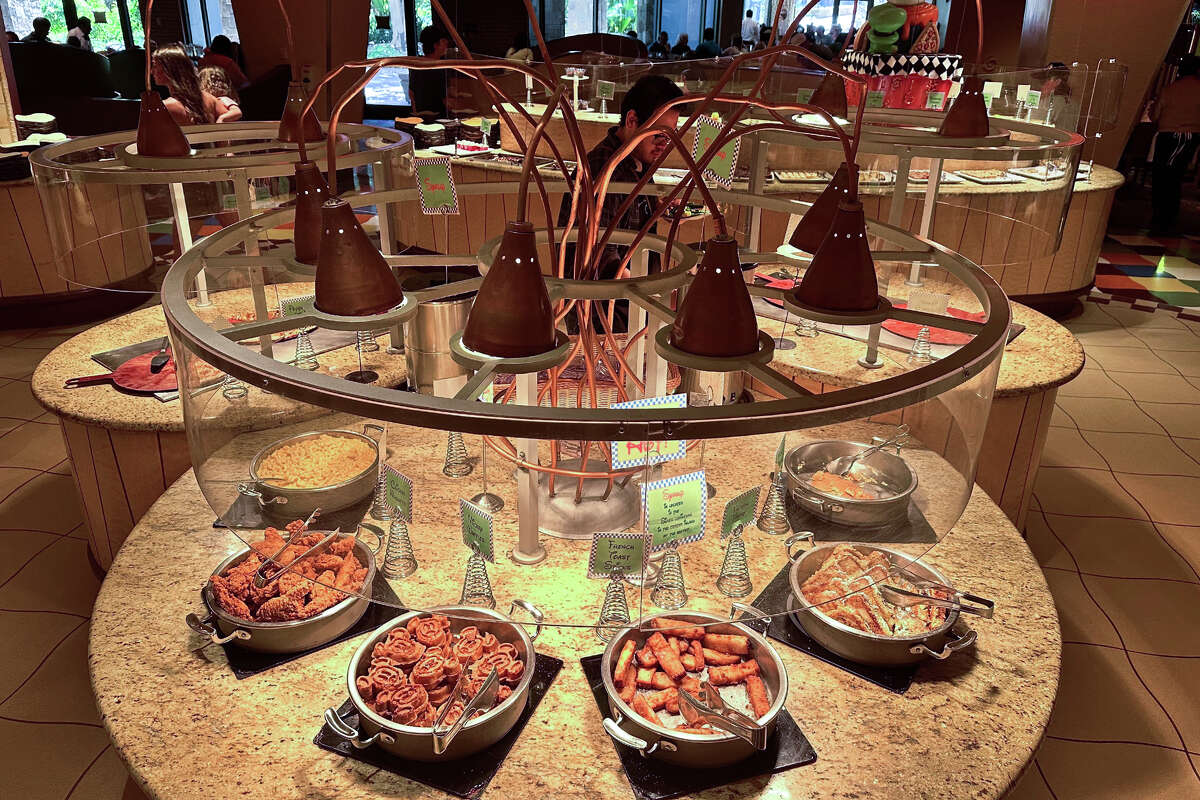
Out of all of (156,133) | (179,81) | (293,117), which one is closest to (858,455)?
(293,117)

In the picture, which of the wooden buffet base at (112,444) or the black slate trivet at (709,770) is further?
the wooden buffet base at (112,444)

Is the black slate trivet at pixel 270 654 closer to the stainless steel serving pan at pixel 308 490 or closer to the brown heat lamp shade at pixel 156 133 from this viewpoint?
the stainless steel serving pan at pixel 308 490

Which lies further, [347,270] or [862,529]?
[862,529]

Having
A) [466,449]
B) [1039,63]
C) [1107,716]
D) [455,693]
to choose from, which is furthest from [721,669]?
[1039,63]

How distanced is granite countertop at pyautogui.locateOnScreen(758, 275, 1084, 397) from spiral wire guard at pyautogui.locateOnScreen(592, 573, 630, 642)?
0.42 metres

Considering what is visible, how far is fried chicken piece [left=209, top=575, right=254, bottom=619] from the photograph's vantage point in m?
1.52

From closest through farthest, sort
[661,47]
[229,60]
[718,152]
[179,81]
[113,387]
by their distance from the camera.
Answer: [718,152]
[113,387]
[179,81]
[229,60]
[661,47]

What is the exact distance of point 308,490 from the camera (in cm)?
140

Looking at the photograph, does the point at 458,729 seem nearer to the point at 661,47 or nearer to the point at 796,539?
the point at 796,539

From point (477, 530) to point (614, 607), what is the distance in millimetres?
260

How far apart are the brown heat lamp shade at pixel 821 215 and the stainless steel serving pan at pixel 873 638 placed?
19.7 inches

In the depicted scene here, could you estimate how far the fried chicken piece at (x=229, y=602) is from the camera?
152 centimetres

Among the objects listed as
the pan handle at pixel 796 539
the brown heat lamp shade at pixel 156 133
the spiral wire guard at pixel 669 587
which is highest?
the brown heat lamp shade at pixel 156 133

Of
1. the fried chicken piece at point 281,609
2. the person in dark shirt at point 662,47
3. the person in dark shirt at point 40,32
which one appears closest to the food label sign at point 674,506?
the fried chicken piece at point 281,609
